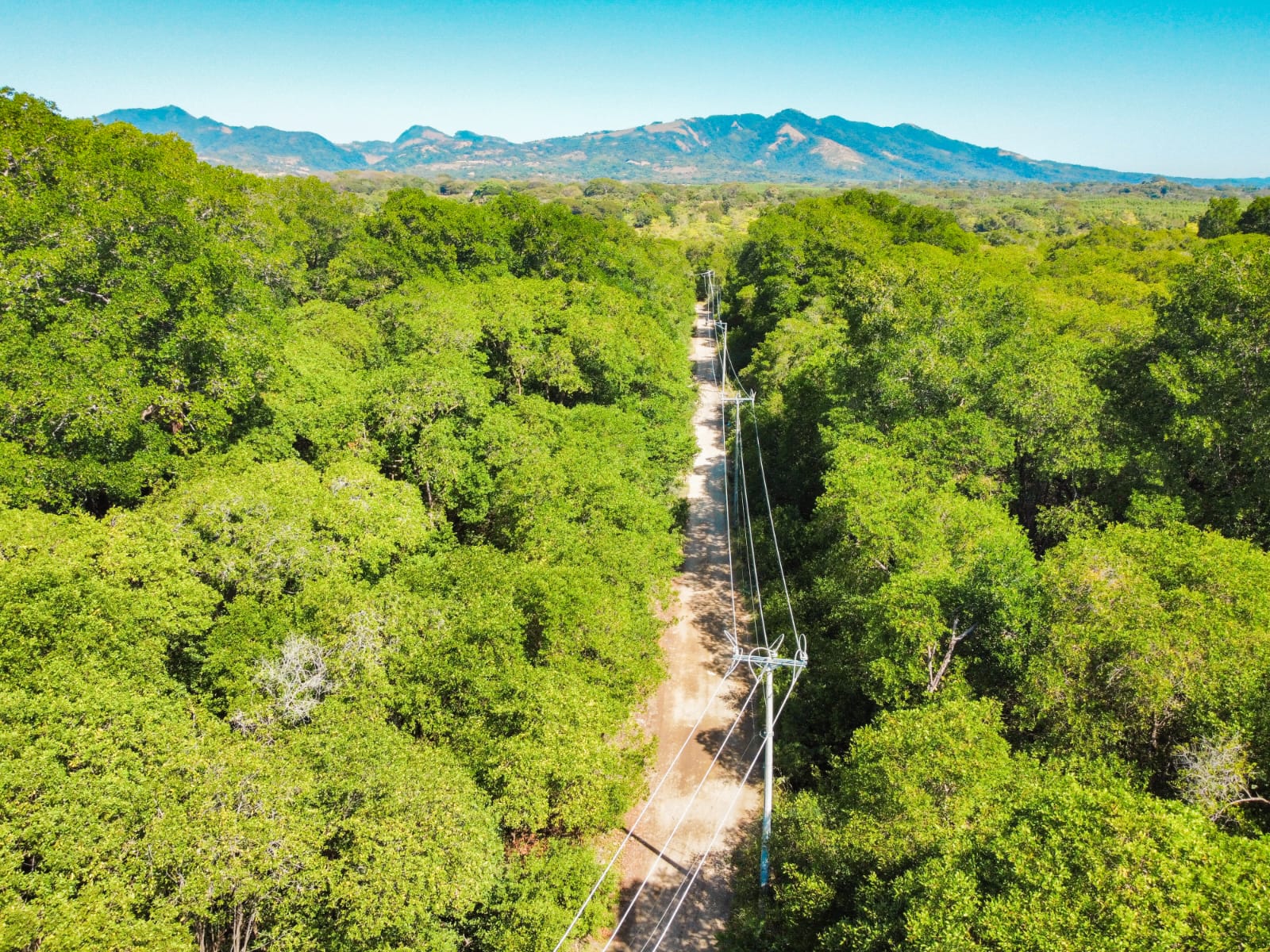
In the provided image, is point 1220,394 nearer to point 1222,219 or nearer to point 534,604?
point 534,604

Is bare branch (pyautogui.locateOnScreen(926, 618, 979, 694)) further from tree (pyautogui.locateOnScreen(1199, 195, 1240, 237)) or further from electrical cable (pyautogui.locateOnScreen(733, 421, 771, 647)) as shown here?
tree (pyautogui.locateOnScreen(1199, 195, 1240, 237))

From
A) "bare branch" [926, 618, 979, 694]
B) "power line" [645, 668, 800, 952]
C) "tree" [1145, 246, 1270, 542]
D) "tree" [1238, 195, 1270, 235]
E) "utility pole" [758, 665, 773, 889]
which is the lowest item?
"power line" [645, 668, 800, 952]

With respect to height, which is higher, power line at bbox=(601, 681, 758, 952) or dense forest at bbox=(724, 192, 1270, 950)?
dense forest at bbox=(724, 192, 1270, 950)

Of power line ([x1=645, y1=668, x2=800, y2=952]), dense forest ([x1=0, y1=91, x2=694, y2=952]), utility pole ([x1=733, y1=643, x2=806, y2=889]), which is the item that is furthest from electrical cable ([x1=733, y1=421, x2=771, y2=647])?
utility pole ([x1=733, y1=643, x2=806, y2=889])

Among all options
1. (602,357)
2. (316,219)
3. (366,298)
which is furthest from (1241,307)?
(316,219)

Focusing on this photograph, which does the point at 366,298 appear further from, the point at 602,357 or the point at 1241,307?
the point at 1241,307

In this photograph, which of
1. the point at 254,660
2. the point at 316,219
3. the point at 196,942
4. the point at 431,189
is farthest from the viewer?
the point at 431,189

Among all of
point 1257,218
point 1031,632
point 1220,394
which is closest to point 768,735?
point 1031,632
